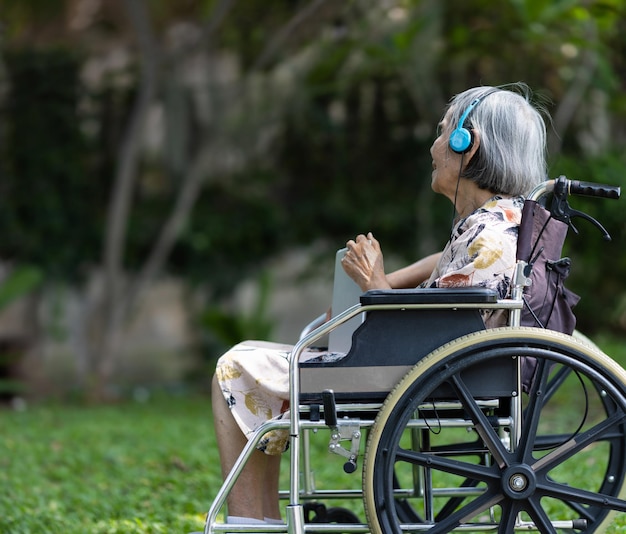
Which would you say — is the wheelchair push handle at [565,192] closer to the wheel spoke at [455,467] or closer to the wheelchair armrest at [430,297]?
the wheelchair armrest at [430,297]

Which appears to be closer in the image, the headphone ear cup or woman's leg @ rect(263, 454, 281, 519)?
the headphone ear cup

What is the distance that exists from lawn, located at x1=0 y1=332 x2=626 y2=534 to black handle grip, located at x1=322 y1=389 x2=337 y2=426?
119cm

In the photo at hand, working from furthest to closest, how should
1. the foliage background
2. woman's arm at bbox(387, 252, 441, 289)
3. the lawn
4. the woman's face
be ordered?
the foliage background, the lawn, woman's arm at bbox(387, 252, 441, 289), the woman's face

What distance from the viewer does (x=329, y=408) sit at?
234 cm

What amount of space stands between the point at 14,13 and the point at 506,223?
702 centimetres

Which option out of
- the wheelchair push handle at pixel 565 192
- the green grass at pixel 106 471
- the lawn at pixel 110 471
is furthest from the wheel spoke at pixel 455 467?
the green grass at pixel 106 471

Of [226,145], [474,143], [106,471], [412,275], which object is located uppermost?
[226,145]

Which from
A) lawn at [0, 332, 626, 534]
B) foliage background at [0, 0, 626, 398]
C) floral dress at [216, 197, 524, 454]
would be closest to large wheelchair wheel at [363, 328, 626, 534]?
floral dress at [216, 197, 524, 454]

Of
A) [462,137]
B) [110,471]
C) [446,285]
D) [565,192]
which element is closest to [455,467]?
[446,285]

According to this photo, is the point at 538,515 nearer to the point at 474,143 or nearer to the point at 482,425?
the point at 482,425

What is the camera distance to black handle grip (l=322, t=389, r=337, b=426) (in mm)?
2338

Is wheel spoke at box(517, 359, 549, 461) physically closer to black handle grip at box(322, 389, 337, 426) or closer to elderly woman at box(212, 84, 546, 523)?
elderly woman at box(212, 84, 546, 523)

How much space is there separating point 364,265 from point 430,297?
0.28 m

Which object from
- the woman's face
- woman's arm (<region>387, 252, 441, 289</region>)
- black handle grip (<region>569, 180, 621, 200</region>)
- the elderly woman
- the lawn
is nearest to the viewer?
black handle grip (<region>569, 180, 621, 200</region>)
